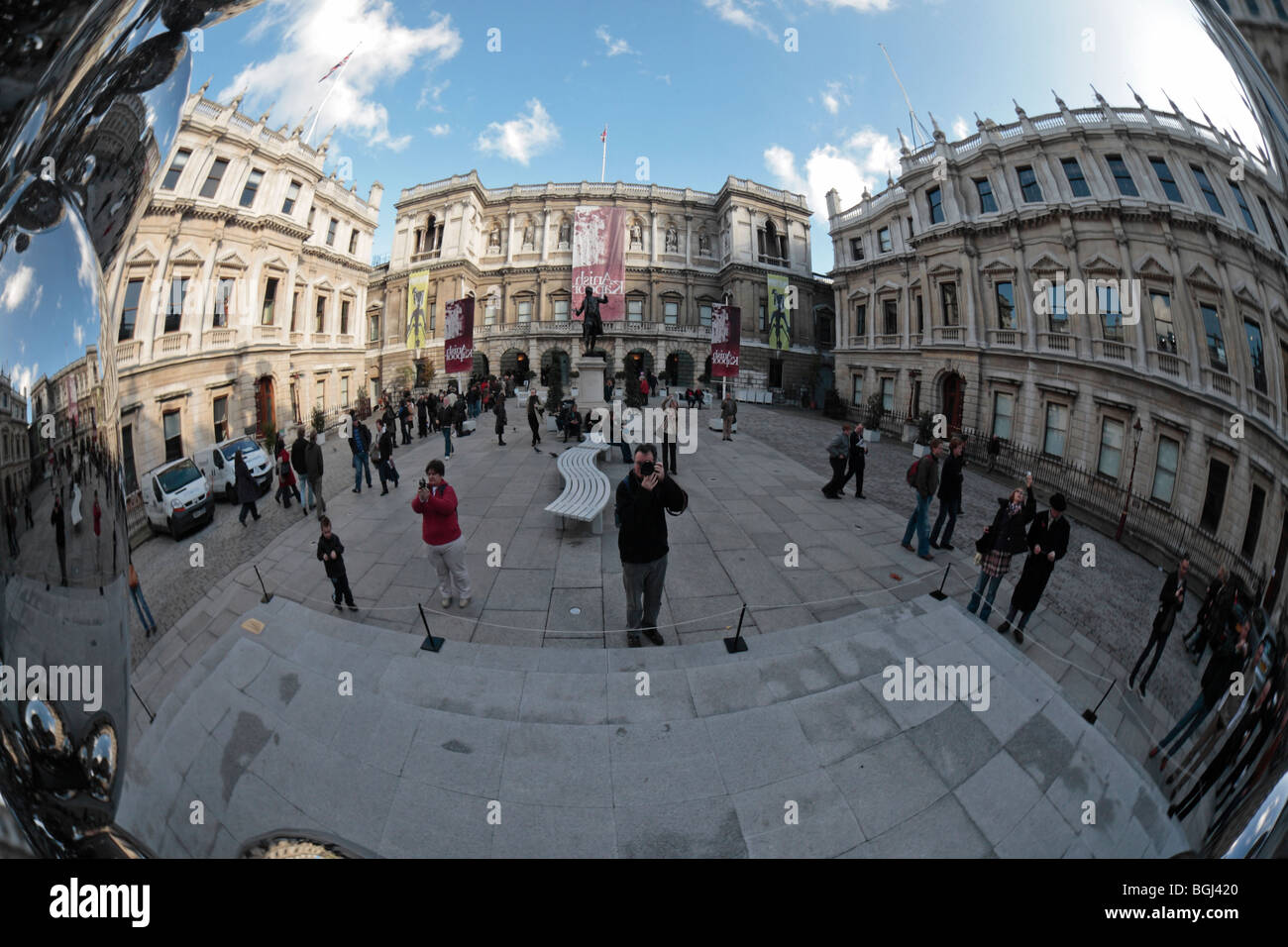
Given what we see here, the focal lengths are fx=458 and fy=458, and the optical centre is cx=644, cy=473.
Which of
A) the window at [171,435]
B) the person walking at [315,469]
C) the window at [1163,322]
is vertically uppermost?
the window at [1163,322]

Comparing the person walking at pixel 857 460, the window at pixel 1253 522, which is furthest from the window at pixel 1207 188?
the person walking at pixel 857 460

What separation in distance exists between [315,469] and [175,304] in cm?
45

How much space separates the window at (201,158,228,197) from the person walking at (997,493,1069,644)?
2105 mm

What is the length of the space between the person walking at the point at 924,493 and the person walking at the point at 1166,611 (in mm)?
470

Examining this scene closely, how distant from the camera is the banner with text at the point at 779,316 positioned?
6.47ft

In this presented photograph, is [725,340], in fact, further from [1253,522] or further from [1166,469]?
[1253,522]

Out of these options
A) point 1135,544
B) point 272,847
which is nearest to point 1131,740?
point 1135,544

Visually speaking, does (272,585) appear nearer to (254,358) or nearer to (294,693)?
(294,693)

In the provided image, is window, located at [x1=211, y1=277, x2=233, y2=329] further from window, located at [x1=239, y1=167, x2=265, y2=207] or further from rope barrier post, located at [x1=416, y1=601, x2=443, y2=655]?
rope barrier post, located at [x1=416, y1=601, x2=443, y2=655]

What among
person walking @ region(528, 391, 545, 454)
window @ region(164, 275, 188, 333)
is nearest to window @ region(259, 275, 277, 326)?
window @ region(164, 275, 188, 333)

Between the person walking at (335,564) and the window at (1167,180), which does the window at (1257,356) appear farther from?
the person walking at (335,564)

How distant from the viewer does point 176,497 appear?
40.0 inches
